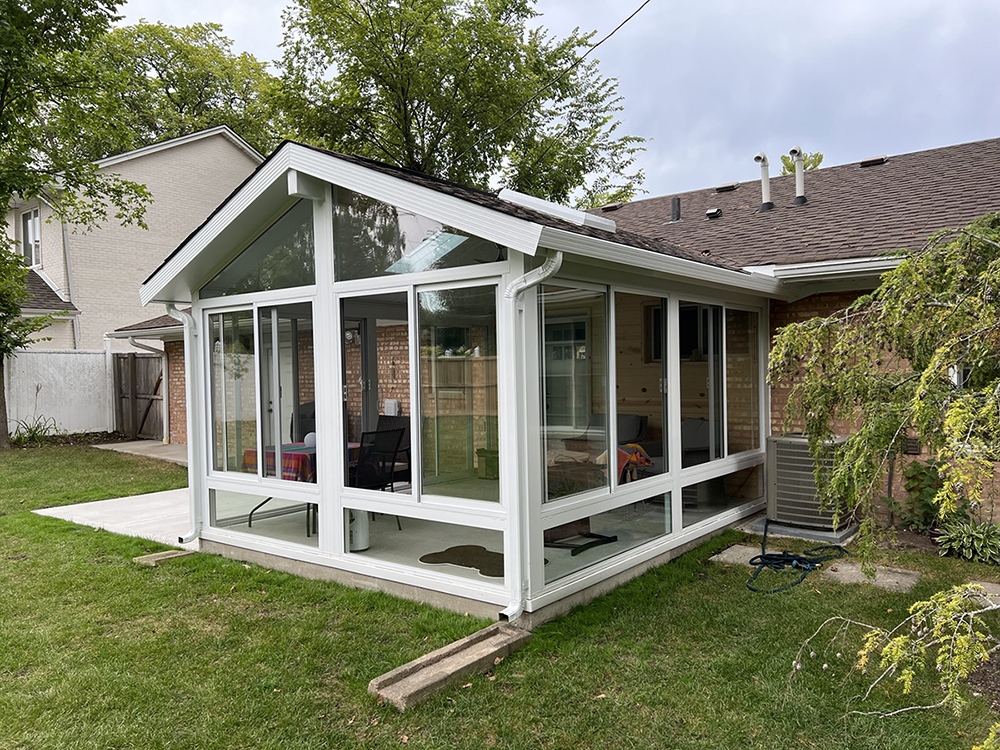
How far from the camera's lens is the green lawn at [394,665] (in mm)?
3417

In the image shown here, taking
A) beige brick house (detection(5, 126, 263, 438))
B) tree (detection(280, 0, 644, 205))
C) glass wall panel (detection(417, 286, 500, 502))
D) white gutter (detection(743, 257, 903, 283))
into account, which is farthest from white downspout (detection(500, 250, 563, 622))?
tree (detection(280, 0, 644, 205))

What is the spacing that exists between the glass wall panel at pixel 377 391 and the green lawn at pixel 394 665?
0.95 metres

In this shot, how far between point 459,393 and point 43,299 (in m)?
15.9

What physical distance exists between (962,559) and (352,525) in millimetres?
5053

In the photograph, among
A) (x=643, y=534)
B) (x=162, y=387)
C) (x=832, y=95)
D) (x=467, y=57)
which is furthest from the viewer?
(x=832, y=95)

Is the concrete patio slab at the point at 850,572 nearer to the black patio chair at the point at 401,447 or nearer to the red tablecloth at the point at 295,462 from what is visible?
the black patio chair at the point at 401,447

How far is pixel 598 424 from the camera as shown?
206 inches

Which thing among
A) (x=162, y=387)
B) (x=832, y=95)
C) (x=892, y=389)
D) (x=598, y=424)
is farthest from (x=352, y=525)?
(x=832, y=95)

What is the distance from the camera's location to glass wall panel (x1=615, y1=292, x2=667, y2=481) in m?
5.48

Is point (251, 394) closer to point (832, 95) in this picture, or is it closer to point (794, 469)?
point (794, 469)

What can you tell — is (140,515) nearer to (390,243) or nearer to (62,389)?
(390,243)

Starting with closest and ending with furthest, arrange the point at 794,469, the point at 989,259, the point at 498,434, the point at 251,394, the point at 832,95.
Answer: the point at 989,259
the point at 498,434
the point at 251,394
the point at 794,469
the point at 832,95

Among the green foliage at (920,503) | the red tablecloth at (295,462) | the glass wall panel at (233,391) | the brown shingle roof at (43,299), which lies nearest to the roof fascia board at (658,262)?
the green foliage at (920,503)

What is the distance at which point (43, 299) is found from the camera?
16.7 m
